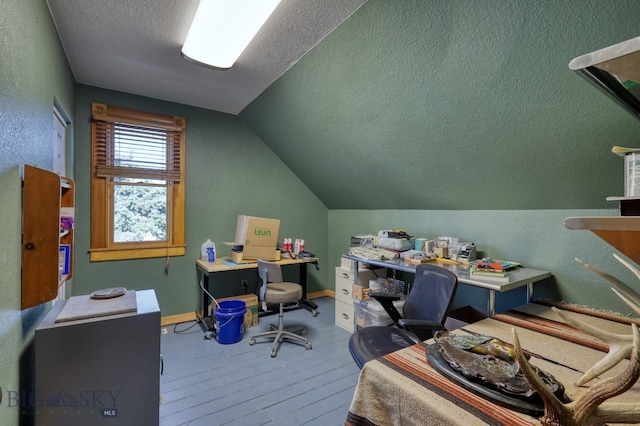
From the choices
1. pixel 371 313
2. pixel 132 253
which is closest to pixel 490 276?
pixel 371 313

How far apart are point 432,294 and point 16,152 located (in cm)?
222

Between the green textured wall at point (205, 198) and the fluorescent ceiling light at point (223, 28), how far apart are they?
52.8 inches

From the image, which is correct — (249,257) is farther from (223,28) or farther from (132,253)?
(223,28)

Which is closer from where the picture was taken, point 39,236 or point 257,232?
point 39,236

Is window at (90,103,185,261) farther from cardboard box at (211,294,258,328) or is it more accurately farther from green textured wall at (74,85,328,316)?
cardboard box at (211,294,258,328)

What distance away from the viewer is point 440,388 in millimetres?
980

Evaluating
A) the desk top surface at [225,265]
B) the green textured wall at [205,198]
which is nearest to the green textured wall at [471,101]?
the green textured wall at [205,198]

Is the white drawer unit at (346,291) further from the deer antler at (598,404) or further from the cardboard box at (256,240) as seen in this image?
the deer antler at (598,404)

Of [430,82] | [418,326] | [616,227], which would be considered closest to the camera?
[616,227]

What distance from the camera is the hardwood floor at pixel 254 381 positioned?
185cm

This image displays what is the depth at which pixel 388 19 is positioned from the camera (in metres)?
Result: 1.75

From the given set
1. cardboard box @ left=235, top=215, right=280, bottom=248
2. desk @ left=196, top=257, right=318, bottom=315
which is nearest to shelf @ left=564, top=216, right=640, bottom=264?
desk @ left=196, top=257, right=318, bottom=315

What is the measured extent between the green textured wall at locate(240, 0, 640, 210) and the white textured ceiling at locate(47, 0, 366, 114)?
174mm

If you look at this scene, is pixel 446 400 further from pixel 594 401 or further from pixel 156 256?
pixel 156 256
